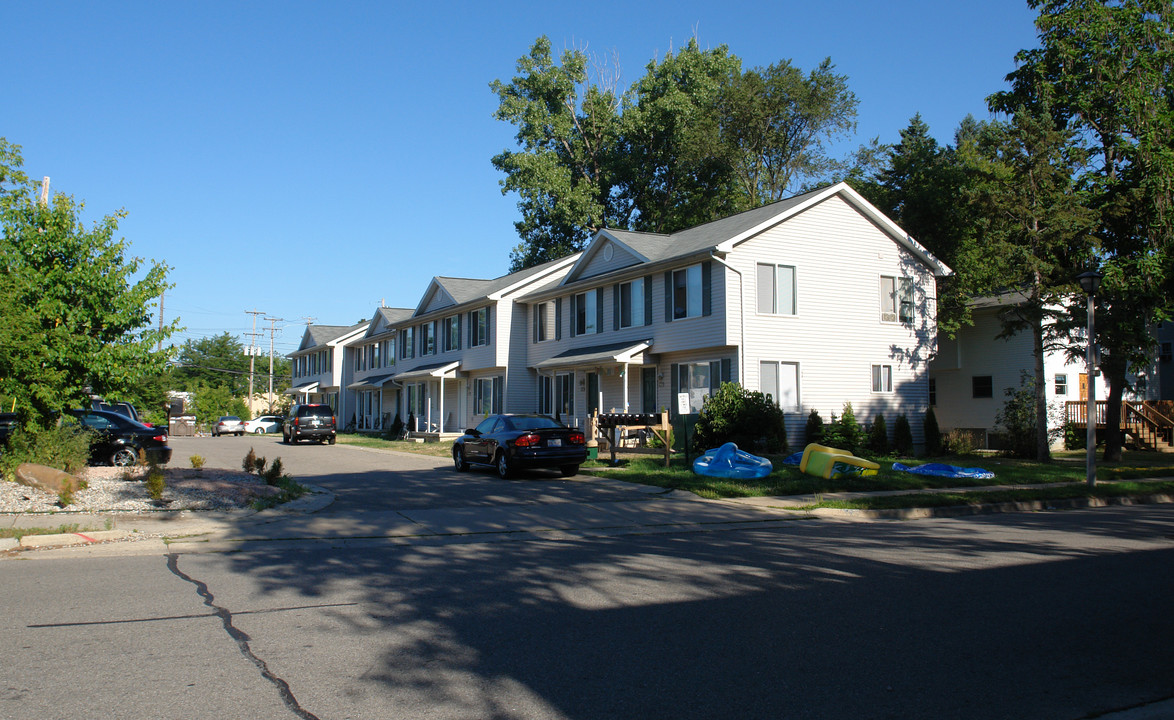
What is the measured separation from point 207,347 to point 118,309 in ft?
294

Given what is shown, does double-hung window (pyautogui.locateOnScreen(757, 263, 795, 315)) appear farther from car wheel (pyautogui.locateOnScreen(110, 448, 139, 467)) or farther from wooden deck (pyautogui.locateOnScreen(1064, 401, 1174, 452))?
car wheel (pyautogui.locateOnScreen(110, 448, 139, 467))

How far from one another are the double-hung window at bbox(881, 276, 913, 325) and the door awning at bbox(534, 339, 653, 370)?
8311 mm

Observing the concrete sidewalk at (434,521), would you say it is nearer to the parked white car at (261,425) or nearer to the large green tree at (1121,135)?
the large green tree at (1121,135)

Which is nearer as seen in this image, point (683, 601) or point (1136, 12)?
point (683, 601)

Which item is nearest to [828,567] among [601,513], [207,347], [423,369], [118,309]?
[601,513]

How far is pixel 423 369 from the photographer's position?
1639 inches

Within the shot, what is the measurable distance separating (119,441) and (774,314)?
60.0ft

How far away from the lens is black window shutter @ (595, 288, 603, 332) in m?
31.1

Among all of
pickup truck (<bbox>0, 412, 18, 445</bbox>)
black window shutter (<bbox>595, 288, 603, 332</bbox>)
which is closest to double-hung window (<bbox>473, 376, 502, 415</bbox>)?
black window shutter (<bbox>595, 288, 603, 332</bbox>)

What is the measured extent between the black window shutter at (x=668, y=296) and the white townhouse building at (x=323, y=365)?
3650 centimetres

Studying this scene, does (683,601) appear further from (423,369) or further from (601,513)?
(423,369)

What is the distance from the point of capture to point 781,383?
2584 cm

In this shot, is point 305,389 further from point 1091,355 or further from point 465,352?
point 1091,355

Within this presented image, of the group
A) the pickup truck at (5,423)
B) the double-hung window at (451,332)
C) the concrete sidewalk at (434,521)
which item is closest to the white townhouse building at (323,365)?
the double-hung window at (451,332)
